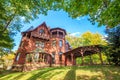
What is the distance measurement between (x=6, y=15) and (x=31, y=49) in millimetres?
11444

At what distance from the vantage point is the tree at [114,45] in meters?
A: 15.8

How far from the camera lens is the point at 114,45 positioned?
53.1ft

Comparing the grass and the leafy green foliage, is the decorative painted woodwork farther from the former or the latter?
the leafy green foliage

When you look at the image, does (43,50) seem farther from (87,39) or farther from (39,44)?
(87,39)

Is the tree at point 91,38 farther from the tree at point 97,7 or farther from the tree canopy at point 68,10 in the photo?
the tree at point 97,7

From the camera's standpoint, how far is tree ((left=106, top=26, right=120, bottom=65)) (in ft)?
51.9

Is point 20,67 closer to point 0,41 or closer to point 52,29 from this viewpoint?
point 0,41

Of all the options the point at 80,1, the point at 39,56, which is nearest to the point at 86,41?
the point at 39,56

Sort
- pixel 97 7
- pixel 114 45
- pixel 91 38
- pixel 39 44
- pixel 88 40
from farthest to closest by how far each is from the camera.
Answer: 1. pixel 88 40
2. pixel 91 38
3. pixel 39 44
4. pixel 114 45
5. pixel 97 7

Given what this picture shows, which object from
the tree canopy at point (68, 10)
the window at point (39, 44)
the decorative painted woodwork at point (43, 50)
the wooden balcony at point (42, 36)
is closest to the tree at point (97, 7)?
the tree canopy at point (68, 10)

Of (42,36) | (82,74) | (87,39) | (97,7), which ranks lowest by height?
(82,74)

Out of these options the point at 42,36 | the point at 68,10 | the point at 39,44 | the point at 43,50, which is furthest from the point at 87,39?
the point at 68,10

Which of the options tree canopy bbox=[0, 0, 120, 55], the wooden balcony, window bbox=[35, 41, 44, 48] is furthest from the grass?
the wooden balcony

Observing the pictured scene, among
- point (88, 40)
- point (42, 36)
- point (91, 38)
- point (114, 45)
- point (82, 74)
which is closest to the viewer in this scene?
point (82, 74)
